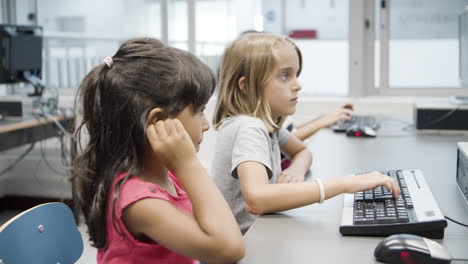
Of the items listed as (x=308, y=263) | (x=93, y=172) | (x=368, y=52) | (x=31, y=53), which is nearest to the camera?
(x=308, y=263)

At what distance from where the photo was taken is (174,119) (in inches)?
37.4

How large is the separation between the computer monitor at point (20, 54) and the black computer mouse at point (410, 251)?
2.74 metres

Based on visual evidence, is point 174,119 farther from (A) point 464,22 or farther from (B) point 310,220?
(A) point 464,22

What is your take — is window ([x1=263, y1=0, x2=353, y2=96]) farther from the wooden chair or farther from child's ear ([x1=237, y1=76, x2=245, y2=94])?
the wooden chair

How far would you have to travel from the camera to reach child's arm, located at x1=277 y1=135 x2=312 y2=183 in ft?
4.56

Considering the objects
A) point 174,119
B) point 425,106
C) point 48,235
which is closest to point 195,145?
point 174,119

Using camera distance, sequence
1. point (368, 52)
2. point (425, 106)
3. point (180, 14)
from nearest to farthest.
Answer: point (425, 106), point (368, 52), point (180, 14)

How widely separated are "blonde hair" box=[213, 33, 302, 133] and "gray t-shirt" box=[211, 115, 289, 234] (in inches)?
2.8

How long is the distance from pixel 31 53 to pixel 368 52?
211cm

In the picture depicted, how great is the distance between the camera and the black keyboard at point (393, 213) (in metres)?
0.95

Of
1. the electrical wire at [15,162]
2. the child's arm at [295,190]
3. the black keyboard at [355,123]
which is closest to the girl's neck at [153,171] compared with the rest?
the child's arm at [295,190]

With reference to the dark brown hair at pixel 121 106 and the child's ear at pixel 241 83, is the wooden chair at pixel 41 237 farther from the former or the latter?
the child's ear at pixel 241 83

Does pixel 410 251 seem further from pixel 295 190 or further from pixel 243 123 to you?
pixel 243 123

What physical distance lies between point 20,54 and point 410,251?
2.83 m
